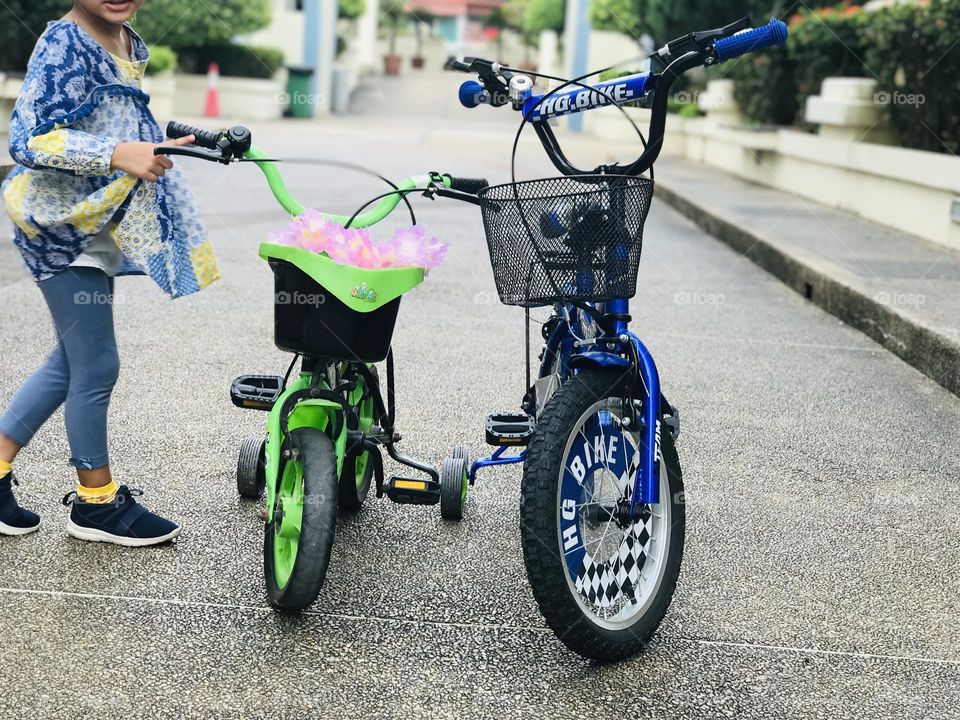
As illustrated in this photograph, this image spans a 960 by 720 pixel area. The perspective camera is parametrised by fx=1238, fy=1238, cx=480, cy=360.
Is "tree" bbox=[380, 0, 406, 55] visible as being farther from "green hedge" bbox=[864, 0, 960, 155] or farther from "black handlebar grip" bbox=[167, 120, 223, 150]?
"black handlebar grip" bbox=[167, 120, 223, 150]

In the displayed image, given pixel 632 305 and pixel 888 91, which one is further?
pixel 888 91

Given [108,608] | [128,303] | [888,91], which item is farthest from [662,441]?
[888,91]

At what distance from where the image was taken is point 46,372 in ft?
11.6

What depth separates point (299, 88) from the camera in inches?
1318

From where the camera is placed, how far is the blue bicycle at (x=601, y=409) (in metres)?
2.87

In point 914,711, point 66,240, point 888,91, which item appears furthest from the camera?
point 888,91

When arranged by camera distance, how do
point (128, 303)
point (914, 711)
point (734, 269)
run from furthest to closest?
point (734, 269) < point (128, 303) < point (914, 711)

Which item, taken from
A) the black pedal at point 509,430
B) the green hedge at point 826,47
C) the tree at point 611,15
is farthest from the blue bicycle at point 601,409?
the tree at point 611,15

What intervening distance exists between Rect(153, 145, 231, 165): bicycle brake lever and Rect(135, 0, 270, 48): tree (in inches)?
1067

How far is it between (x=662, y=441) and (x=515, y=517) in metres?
1.06

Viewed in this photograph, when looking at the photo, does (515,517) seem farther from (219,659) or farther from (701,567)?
(219,659)

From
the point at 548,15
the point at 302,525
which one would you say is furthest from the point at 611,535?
the point at 548,15
